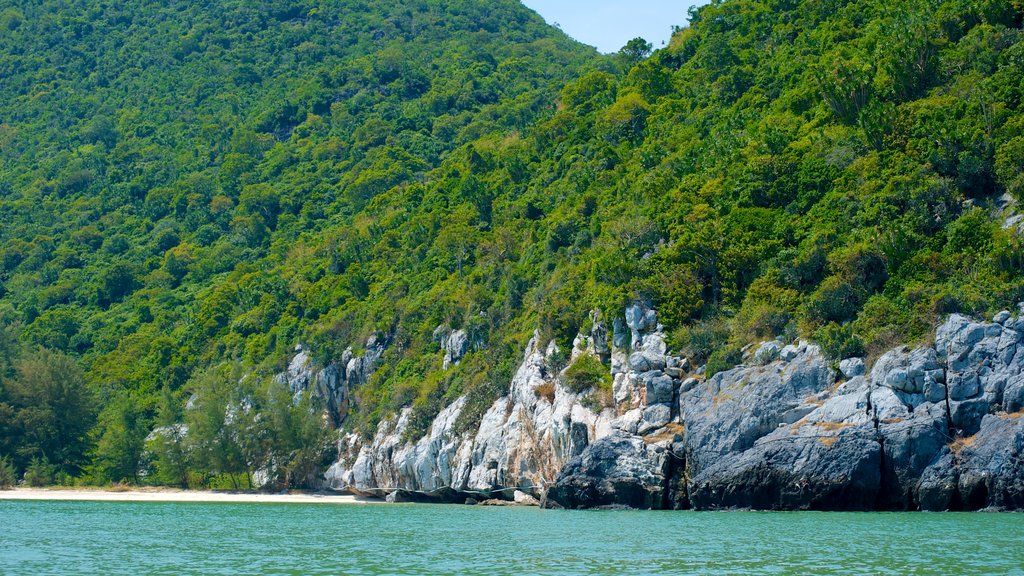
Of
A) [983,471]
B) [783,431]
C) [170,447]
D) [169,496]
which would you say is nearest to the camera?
[983,471]

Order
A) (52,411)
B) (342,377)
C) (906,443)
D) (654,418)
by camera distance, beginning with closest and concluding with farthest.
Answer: (906,443) < (654,418) < (52,411) < (342,377)

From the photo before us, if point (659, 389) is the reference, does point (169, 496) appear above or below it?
below

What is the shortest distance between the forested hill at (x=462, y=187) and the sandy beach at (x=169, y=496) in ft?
14.4

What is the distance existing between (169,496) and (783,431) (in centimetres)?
4145

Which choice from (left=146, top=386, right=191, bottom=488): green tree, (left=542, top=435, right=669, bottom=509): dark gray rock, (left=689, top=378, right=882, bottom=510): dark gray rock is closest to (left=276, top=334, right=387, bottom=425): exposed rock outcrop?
(left=146, top=386, right=191, bottom=488): green tree

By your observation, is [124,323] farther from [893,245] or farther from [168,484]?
[893,245]

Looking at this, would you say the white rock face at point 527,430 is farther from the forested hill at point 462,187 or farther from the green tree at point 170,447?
the green tree at point 170,447

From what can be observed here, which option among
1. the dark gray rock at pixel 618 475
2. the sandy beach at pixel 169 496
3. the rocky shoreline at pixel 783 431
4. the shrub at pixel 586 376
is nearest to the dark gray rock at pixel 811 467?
the rocky shoreline at pixel 783 431

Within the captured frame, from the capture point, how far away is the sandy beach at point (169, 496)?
61906 millimetres

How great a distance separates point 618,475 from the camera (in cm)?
4475

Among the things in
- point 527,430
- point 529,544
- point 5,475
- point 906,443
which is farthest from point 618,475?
point 5,475

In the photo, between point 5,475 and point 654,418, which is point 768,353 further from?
point 5,475

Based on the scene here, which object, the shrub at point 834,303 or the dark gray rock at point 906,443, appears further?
the shrub at point 834,303

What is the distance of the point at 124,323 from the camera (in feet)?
318
